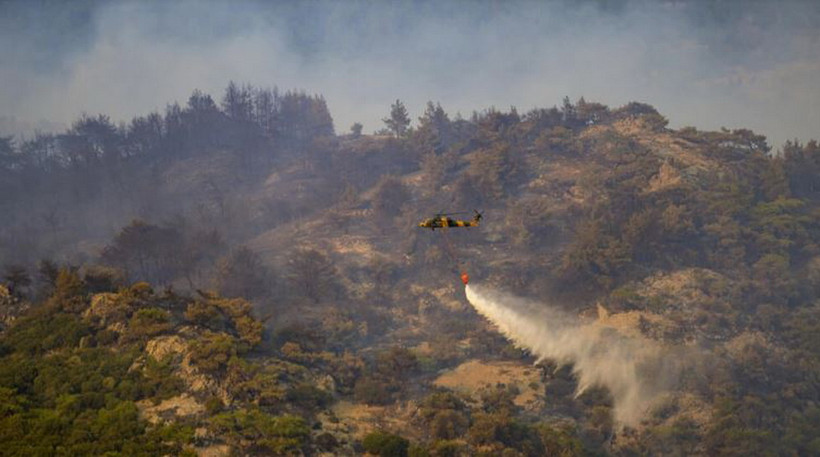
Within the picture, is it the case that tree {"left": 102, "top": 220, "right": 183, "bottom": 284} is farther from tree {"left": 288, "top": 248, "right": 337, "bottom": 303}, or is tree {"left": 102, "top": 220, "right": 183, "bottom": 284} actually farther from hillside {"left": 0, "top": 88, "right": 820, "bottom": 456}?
tree {"left": 288, "top": 248, "right": 337, "bottom": 303}

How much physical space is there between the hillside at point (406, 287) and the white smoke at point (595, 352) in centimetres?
113

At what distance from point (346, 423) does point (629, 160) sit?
7129 centimetres

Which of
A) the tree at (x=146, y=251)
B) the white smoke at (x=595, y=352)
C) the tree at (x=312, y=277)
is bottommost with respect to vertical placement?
the white smoke at (x=595, y=352)

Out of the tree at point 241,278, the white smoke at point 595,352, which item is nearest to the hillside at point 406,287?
the tree at point 241,278

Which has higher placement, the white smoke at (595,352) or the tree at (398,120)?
the tree at (398,120)

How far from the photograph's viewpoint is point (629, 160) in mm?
92562

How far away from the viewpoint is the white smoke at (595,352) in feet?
157

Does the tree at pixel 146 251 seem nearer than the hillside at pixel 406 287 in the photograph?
No

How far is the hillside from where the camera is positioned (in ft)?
117

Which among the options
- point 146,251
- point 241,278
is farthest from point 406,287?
point 146,251

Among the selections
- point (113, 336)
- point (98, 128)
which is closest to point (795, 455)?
point (113, 336)

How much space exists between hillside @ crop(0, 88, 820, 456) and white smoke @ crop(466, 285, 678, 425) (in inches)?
44.5

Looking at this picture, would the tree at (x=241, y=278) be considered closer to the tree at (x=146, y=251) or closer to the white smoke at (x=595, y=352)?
the tree at (x=146, y=251)

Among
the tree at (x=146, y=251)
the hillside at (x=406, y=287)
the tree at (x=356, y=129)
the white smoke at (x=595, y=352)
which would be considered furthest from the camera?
the tree at (x=356, y=129)
